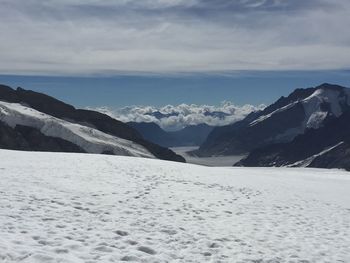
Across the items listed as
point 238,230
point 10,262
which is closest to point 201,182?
point 238,230

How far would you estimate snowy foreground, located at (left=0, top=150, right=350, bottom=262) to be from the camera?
544 inches

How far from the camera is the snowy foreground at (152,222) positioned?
1382 centimetres

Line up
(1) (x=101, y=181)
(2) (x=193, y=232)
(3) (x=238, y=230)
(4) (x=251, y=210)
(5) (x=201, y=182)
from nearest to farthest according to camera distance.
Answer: (2) (x=193, y=232), (3) (x=238, y=230), (4) (x=251, y=210), (1) (x=101, y=181), (5) (x=201, y=182)

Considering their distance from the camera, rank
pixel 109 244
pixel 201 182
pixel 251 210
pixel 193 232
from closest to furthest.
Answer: pixel 109 244
pixel 193 232
pixel 251 210
pixel 201 182

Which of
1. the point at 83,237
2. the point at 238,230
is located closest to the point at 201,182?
the point at 238,230

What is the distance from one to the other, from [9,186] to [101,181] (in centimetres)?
676

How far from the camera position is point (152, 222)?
18.1m

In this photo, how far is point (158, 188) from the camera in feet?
90.4

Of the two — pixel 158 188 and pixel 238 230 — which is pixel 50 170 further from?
pixel 238 230

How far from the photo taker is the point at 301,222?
21984 mm

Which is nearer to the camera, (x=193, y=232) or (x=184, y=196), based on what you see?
(x=193, y=232)

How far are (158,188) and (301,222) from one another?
29.1 feet

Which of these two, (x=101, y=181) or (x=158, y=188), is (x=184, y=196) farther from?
(x=101, y=181)

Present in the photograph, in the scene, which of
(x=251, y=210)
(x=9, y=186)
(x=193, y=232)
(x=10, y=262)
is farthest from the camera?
(x=251, y=210)
